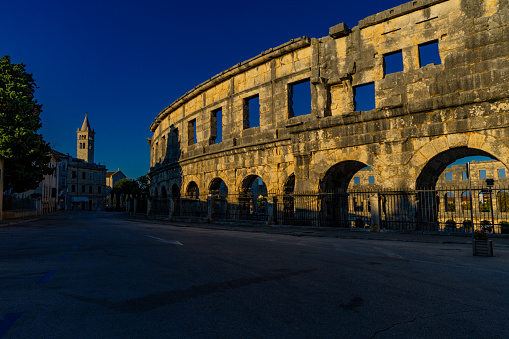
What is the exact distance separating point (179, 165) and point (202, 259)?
70.6 feet

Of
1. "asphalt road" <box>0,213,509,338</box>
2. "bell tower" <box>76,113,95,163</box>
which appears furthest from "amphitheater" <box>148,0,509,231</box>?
"bell tower" <box>76,113,95,163</box>

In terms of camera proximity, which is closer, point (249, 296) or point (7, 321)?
point (7, 321)

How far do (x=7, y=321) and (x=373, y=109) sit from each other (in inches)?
551

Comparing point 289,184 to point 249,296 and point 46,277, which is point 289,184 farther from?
point 249,296

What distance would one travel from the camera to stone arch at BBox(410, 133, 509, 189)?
11.4 meters

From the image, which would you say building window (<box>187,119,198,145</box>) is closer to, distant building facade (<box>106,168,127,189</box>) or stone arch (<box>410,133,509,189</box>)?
stone arch (<box>410,133,509,189</box>)

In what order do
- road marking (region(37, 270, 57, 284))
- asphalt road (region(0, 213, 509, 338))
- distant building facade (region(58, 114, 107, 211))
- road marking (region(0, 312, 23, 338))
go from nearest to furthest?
road marking (region(0, 312, 23, 338)) < asphalt road (region(0, 213, 509, 338)) < road marking (region(37, 270, 57, 284)) < distant building facade (region(58, 114, 107, 211))

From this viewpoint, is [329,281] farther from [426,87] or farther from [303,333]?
[426,87]

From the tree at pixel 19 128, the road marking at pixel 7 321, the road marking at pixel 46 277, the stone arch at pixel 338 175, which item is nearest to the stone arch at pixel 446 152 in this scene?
the stone arch at pixel 338 175

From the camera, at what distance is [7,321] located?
304cm

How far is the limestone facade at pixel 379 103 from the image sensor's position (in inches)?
474

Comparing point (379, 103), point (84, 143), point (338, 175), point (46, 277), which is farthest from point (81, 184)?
point (46, 277)

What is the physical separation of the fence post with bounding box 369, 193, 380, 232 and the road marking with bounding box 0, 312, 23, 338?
12.1m

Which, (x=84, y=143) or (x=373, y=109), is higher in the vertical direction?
(x=84, y=143)
